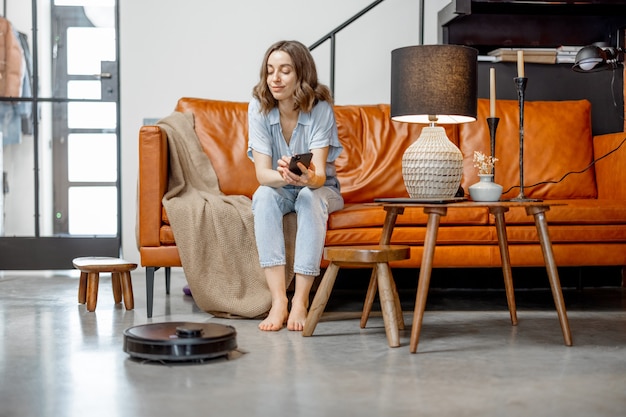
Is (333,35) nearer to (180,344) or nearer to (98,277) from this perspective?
(98,277)

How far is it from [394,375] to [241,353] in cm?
50

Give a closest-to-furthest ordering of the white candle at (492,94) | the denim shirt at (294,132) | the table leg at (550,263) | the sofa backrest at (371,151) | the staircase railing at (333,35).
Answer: the table leg at (550,263), the white candle at (492,94), the denim shirt at (294,132), the sofa backrest at (371,151), the staircase railing at (333,35)

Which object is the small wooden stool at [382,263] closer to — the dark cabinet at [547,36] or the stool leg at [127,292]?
the stool leg at [127,292]

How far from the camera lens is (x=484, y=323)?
2.84m

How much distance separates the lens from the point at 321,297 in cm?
252

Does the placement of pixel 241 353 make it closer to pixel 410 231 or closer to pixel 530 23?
pixel 410 231

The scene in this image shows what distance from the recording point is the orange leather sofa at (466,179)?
9.95 feet

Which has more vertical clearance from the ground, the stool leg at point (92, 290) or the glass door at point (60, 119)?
the glass door at point (60, 119)

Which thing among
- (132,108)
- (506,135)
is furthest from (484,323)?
(132,108)

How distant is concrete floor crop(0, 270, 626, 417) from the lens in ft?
5.67

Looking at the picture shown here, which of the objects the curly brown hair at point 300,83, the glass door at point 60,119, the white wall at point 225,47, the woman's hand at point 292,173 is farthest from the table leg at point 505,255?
the glass door at point 60,119

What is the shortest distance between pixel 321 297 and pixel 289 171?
43 cm

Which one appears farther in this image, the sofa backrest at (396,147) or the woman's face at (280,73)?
the sofa backrest at (396,147)

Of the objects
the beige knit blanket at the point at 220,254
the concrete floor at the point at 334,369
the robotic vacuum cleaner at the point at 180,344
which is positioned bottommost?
the concrete floor at the point at 334,369
